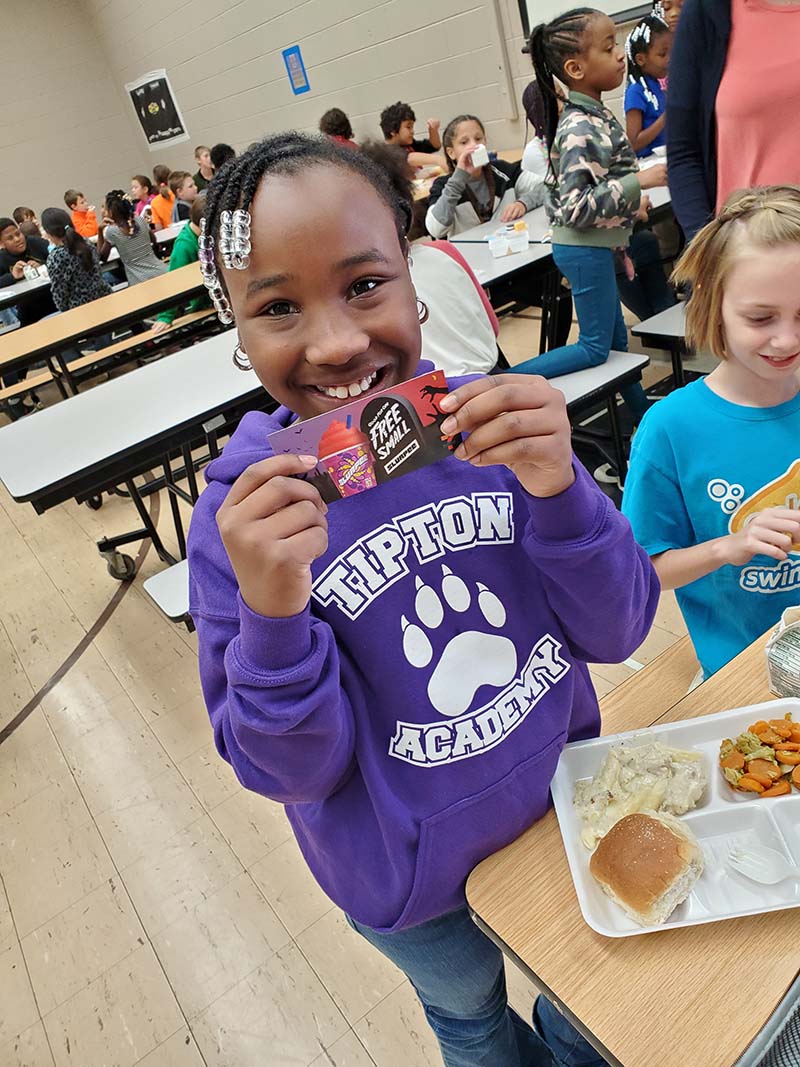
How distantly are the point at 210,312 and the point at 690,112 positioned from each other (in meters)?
4.00

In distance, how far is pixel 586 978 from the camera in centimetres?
70

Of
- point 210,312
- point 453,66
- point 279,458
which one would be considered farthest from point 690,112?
point 453,66

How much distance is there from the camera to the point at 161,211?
859cm

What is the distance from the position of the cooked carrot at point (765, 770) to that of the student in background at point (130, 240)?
6.65 meters

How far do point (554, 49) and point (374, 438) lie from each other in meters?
2.40

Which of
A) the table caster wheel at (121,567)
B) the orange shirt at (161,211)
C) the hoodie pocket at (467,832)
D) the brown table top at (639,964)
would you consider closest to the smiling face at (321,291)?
the hoodie pocket at (467,832)

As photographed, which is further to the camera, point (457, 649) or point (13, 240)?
point (13, 240)

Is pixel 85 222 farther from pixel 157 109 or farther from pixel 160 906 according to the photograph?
pixel 160 906

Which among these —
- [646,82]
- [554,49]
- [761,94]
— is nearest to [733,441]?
[761,94]

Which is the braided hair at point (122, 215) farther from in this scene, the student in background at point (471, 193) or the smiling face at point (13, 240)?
the student in background at point (471, 193)

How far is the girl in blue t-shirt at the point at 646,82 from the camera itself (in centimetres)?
378

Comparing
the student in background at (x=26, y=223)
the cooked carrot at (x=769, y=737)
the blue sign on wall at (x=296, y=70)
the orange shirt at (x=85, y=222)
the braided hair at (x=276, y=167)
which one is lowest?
the cooked carrot at (x=769, y=737)

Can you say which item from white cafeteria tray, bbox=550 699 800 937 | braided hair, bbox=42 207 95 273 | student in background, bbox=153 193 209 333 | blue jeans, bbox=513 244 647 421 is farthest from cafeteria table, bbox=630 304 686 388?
braided hair, bbox=42 207 95 273

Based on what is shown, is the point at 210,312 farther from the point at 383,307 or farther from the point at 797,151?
the point at 383,307
